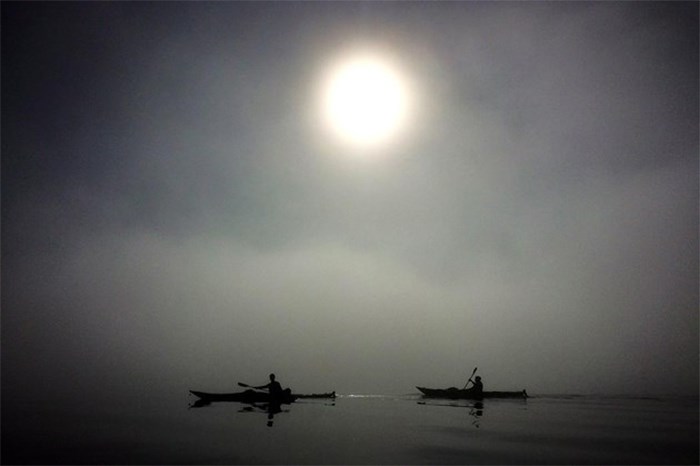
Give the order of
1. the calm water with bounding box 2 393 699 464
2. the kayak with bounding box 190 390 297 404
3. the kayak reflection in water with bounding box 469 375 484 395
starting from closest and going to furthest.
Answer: the calm water with bounding box 2 393 699 464 < the kayak with bounding box 190 390 297 404 < the kayak reflection in water with bounding box 469 375 484 395

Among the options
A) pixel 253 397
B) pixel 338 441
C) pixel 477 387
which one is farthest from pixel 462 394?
pixel 338 441

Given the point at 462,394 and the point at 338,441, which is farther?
the point at 462,394

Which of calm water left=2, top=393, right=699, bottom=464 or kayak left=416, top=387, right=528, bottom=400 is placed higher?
calm water left=2, top=393, right=699, bottom=464

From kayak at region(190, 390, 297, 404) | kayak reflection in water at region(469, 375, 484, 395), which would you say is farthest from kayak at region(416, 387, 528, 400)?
kayak at region(190, 390, 297, 404)

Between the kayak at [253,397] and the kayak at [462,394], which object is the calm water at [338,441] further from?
the kayak at [462,394]

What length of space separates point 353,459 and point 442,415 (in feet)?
56.2

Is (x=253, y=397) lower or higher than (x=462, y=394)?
higher

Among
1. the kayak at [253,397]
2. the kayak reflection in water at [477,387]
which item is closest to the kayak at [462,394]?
the kayak reflection in water at [477,387]

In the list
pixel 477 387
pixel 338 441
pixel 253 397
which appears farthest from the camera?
pixel 477 387

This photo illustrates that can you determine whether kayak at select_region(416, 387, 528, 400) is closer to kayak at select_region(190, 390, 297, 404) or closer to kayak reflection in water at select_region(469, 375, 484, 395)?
kayak reflection in water at select_region(469, 375, 484, 395)

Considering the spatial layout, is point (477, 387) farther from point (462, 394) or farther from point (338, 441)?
point (338, 441)

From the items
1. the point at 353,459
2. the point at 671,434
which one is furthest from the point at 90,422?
the point at 671,434

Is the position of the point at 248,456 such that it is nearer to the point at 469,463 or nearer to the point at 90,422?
the point at 469,463

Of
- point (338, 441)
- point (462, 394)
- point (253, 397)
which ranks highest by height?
point (338, 441)
